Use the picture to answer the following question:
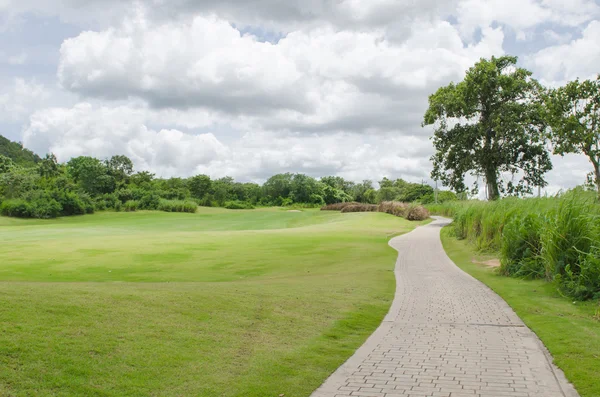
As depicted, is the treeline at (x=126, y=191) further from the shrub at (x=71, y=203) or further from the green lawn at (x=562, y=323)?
the green lawn at (x=562, y=323)

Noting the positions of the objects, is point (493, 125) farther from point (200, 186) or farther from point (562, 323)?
point (200, 186)

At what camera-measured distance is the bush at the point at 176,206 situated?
69.8 metres

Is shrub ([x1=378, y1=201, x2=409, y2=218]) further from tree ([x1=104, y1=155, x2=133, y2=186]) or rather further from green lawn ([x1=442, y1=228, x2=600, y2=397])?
tree ([x1=104, y1=155, x2=133, y2=186])

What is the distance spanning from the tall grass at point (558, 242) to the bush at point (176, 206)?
57.5 m

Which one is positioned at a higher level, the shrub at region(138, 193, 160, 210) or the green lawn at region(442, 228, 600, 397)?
the shrub at region(138, 193, 160, 210)

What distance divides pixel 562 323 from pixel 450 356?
324 cm

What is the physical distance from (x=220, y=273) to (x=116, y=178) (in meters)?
75.9

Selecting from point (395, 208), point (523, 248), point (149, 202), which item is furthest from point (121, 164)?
point (523, 248)

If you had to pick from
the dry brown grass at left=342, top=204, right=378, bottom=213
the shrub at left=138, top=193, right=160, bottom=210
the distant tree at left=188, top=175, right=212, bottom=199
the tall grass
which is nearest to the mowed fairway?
the tall grass

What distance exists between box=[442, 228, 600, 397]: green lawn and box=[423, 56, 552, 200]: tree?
1168 inches

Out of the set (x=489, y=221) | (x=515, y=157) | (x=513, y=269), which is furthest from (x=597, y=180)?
(x=513, y=269)

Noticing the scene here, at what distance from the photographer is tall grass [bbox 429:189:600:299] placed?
11211 mm

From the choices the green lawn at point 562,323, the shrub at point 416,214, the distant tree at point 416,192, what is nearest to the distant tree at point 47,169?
the shrub at point 416,214

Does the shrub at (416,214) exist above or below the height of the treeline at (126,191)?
below
